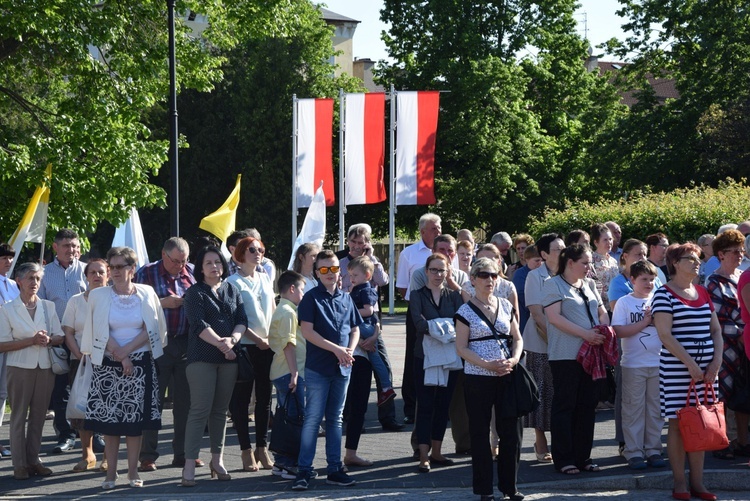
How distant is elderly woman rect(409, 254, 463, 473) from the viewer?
358 inches

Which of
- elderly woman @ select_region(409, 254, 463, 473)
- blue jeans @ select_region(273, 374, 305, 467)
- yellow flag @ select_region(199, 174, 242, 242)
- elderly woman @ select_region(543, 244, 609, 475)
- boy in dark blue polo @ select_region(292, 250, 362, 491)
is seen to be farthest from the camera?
yellow flag @ select_region(199, 174, 242, 242)

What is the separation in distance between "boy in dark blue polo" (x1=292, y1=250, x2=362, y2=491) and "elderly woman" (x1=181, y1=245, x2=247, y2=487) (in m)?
0.62

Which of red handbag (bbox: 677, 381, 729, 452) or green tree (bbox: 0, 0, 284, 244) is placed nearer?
red handbag (bbox: 677, 381, 729, 452)

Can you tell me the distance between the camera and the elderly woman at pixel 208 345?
8547 mm

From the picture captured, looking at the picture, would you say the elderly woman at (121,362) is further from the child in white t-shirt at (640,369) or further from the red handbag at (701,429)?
the red handbag at (701,429)

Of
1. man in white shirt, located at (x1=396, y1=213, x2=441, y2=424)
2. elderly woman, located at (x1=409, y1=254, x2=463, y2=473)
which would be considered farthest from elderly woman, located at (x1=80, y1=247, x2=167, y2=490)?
man in white shirt, located at (x1=396, y1=213, x2=441, y2=424)

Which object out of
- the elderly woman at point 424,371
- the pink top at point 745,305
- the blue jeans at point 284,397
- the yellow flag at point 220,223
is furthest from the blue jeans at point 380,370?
the pink top at point 745,305

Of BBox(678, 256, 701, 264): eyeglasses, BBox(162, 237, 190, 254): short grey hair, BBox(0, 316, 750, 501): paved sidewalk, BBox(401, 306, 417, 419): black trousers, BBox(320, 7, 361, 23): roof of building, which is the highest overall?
BBox(320, 7, 361, 23): roof of building

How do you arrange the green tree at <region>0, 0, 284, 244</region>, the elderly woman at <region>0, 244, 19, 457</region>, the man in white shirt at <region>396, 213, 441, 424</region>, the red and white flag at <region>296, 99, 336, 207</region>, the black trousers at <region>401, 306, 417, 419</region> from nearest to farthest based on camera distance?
the elderly woman at <region>0, 244, 19, 457</region>
the black trousers at <region>401, 306, 417, 419</region>
the man in white shirt at <region>396, 213, 441, 424</region>
the green tree at <region>0, 0, 284, 244</region>
the red and white flag at <region>296, 99, 336, 207</region>

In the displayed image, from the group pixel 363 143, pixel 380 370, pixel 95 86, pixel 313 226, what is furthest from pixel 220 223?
pixel 363 143

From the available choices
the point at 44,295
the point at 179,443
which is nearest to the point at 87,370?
the point at 179,443

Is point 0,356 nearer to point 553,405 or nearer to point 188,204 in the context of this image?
point 553,405

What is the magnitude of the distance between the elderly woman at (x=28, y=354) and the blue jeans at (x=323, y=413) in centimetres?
233

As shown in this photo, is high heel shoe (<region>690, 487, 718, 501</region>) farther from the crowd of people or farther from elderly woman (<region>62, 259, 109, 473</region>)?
elderly woman (<region>62, 259, 109, 473</region>)
